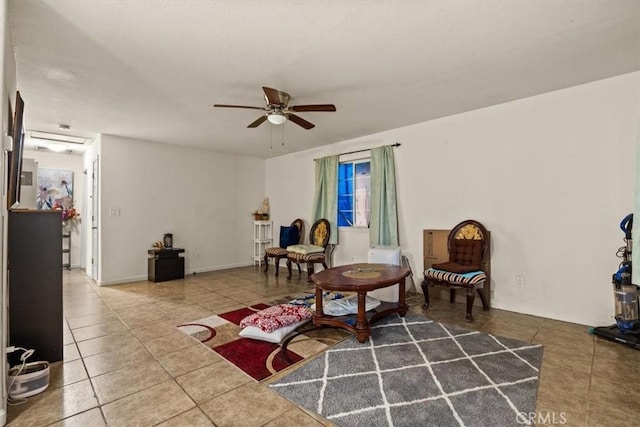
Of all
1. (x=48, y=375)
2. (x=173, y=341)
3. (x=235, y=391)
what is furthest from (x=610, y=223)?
(x=48, y=375)

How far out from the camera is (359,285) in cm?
259

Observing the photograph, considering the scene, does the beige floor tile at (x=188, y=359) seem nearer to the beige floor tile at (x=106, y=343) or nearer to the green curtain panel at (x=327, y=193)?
the beige floor tile at (x=106, y=343)

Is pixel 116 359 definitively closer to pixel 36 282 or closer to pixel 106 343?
pixel 106 343

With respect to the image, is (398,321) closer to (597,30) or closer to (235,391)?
(235,391)

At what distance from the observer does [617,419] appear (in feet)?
5.33

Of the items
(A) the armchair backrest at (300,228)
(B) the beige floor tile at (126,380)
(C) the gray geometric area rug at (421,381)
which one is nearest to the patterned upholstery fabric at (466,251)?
(C) the gray geometric area rug at (421,381)

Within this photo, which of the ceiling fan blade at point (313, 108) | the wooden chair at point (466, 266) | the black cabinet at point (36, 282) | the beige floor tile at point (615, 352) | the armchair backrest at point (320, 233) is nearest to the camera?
the black cabinet at point (36, 282)

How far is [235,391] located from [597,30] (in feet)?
11.4

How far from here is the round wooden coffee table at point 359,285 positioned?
2.60m

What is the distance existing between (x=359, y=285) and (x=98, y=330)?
2.57 metres

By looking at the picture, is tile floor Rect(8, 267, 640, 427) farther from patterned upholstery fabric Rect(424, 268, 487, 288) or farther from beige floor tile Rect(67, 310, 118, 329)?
patterned upholstery fabric Rect(424, 268, 487, 288)

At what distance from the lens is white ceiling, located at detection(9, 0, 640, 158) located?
191 cm

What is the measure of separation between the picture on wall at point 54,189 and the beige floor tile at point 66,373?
527 cm

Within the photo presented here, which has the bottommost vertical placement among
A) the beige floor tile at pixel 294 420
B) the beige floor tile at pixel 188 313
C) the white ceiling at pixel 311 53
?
the beige floor tile at pixel 294 420
